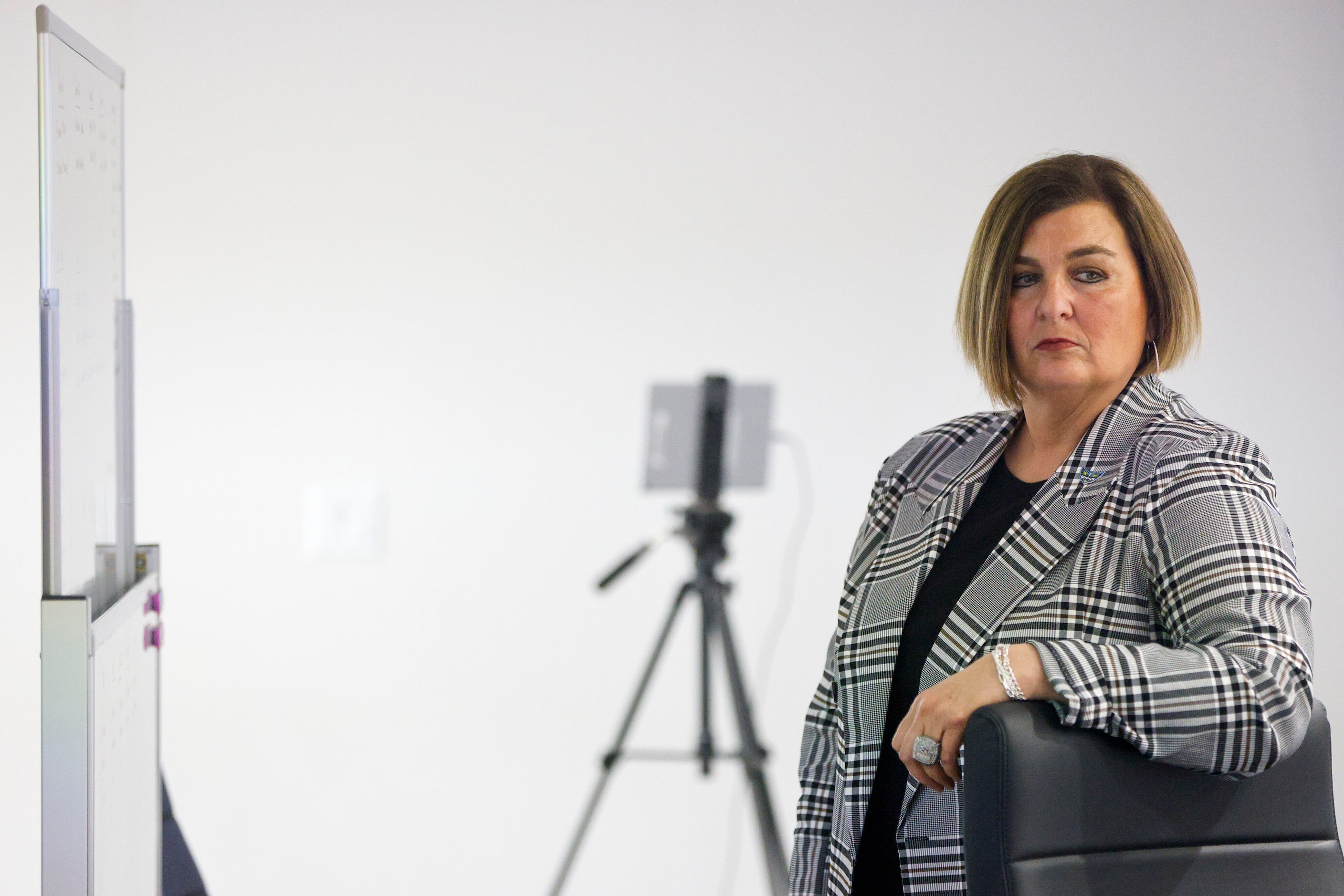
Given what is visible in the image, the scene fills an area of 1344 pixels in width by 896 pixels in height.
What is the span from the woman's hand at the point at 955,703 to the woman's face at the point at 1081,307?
0.40 meters

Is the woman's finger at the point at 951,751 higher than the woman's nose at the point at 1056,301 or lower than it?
lower

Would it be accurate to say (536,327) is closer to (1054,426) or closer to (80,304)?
(80,304)

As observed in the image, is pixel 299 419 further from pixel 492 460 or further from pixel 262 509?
pixel 492 460

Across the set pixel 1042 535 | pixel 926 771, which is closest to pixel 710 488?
pixel 1042 535

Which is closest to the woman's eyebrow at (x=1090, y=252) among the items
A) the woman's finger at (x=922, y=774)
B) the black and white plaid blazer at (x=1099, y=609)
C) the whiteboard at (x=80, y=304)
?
the black and white plaid blazer at (x=1099, y=609)

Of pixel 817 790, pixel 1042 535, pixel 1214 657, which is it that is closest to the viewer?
pixel 1214 657

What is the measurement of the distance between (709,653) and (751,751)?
0.21 m

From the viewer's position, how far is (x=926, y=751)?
36.2 inches

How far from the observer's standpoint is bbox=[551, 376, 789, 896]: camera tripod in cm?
210

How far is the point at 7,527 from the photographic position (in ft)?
6.21

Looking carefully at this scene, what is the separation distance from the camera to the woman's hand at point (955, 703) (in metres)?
0.86

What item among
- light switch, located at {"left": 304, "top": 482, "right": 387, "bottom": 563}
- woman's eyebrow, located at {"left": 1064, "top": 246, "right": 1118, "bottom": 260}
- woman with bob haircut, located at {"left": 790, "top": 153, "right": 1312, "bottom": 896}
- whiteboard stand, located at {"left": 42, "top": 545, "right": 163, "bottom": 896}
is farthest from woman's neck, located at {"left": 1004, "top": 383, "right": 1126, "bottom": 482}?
light switch, located at {"left": 304, "top": 482, "right": 387, "bottom": 563}

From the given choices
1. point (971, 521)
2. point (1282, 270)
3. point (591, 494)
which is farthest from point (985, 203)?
point (971, 521)

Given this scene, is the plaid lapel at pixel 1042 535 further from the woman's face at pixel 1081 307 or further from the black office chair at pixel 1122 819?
the black office chair at pixel 1122 819
